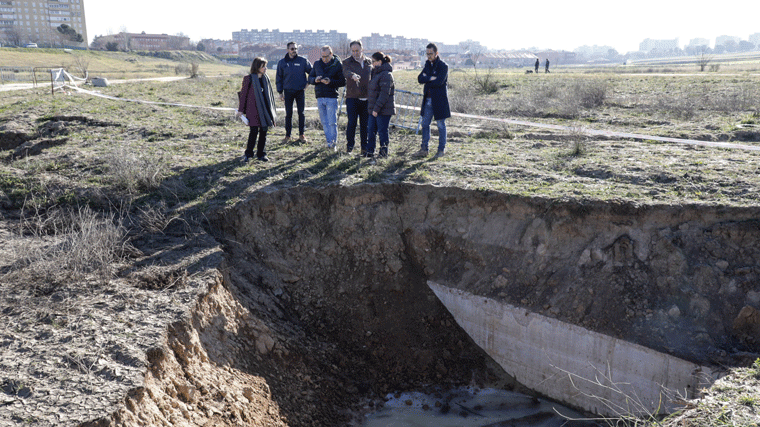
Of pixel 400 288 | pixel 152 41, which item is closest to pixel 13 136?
pixel 400 288

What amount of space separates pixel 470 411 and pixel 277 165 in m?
4.74

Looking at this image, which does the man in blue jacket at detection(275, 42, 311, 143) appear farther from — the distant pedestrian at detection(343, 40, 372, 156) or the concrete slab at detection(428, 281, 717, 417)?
the concrete slab at detection(428, 281, 717, 417)

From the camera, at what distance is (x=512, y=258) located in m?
6.75

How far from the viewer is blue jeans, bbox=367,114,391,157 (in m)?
8.34

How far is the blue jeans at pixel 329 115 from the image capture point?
8547mm

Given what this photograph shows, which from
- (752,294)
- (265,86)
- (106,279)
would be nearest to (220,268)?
(106,279)

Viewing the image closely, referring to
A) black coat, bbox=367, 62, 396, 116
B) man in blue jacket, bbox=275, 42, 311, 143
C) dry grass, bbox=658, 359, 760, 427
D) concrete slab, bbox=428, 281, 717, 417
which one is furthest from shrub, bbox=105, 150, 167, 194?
dry grass, bbox=658, 359, 760, 427

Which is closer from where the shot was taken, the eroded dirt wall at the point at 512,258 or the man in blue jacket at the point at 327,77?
the eroded dirt wall at the point at 512,258

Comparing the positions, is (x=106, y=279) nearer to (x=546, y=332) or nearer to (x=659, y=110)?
(x=546, y=332)

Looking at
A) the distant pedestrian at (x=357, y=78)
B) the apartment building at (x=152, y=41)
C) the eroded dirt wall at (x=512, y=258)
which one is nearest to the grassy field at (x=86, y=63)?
the distant pedestrian at (x=357, y=78)

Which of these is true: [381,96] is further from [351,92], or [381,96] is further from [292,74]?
[292,74]

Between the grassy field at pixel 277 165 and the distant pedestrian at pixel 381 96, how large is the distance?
55 cm

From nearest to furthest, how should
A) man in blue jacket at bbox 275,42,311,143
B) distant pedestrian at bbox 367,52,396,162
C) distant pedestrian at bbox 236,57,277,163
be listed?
1. distant pedestrian at bbox 236,57,277,163
2. distant pedestrian at bbox 367,52,396,162
3. man in blue jacket at bbox 275,42,311,143

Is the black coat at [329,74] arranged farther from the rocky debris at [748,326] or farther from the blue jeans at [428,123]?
the rocky debris at [748,326]
